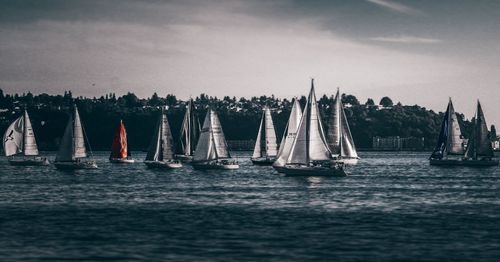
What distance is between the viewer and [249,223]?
51625 millimetres

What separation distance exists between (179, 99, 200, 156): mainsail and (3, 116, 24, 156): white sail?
89.2 feet

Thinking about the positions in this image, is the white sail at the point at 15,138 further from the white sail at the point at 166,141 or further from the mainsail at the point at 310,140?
the mainsail at the point at 310,140

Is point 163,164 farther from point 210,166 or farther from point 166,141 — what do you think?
point 210,166

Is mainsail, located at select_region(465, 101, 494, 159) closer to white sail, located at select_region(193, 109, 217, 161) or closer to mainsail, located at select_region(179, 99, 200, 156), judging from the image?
white sail, located at select_region(193, 109, 217, 161)

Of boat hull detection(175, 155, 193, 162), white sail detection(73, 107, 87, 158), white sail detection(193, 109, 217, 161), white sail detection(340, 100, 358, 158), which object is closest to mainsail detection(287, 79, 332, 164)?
white sail detection(193, 109, 217, 161)

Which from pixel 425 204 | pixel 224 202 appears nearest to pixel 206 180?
pixel 224 202

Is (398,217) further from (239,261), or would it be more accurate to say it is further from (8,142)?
(8,142)

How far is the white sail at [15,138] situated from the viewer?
454 ft

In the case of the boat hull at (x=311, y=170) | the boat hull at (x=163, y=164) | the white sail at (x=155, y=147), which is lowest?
the boat hull at (x=311, y=170)

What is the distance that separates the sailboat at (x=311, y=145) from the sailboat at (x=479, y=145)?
44517 millimetres

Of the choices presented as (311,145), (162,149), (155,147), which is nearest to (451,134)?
(162,149)

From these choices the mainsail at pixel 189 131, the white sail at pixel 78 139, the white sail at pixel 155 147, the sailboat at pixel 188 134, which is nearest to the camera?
the white sail at pixel 78 139

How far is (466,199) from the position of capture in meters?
73.4

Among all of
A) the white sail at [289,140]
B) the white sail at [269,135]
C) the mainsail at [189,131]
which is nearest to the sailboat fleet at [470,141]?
the white sail at [269,135]
